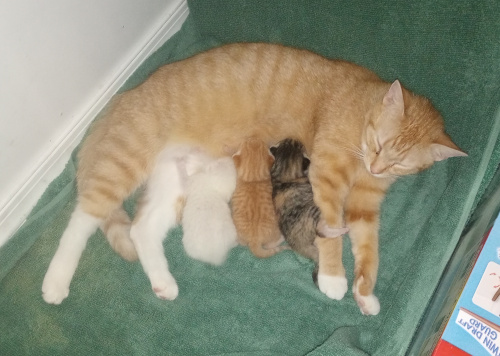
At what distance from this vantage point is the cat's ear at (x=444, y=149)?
4.58ft

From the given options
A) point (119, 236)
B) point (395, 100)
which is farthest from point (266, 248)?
point (395, 100)

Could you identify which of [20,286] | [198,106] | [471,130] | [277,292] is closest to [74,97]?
[198,106]

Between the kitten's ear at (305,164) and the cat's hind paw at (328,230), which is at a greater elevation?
the kitten's ear at (305,164)

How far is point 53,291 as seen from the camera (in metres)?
1.62

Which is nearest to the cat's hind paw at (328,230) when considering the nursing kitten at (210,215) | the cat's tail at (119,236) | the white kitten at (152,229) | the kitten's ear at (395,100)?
the nursing kitten at (210,215)

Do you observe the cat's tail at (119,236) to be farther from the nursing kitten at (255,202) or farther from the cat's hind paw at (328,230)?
the cat's hind paw at (328,230)

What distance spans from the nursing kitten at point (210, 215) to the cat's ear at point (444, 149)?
2.40 ft

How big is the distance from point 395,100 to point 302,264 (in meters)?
0.69

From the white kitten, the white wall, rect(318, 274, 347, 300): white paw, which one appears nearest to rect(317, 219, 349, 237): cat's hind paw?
rect(318, 274, 347, 300): white paw

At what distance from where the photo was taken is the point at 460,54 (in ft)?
5.01

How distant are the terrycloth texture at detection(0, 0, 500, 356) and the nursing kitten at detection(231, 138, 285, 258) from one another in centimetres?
10

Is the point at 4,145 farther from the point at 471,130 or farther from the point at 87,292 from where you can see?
the point at 471,130

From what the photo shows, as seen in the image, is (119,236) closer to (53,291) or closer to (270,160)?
(53,291)

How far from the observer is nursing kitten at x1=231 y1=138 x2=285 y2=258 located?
1.64m
